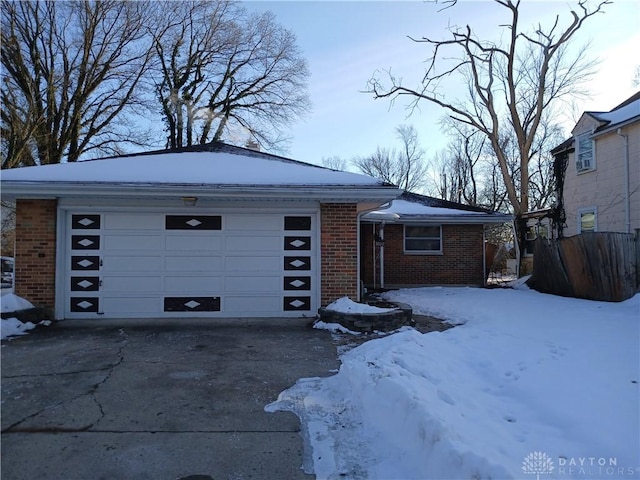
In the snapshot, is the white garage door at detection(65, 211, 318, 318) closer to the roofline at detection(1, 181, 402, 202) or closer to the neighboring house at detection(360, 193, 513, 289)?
the roofline at detection(1, 181, 402, 202)

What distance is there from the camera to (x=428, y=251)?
16188 mm

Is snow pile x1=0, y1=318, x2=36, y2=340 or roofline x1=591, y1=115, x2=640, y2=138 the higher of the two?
roofline x1=591, y1=115, x2=640, y2=138

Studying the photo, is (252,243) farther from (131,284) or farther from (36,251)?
(36,251)

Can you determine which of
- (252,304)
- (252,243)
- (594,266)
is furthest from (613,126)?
(252,304)

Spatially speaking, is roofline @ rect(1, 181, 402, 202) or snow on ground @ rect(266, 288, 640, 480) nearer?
snow on ground @ rect(266, 288, 640, 480)

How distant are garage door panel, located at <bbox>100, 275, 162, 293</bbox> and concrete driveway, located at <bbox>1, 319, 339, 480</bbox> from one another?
4.43ft

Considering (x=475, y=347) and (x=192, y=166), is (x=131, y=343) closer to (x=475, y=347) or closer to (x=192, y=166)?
(x=192, y=166)

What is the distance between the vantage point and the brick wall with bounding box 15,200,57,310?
838 centimetres

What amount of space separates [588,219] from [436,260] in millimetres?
5998

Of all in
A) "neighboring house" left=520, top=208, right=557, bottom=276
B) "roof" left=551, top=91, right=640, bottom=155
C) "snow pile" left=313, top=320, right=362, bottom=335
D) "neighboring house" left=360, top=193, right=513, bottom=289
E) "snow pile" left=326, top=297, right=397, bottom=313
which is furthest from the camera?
"neighboring house" left=520, top=208, right=557, bottom=276

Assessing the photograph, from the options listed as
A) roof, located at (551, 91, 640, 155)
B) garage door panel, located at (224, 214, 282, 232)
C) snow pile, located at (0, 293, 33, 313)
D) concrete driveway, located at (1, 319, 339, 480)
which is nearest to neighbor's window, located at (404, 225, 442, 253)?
roof, located at (551, 91, 640, 155)

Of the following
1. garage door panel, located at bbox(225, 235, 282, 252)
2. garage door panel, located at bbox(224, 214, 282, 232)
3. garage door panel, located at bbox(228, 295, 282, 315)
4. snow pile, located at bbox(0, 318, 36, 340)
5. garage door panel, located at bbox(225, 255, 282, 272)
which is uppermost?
garage door panel, located at bbox(224, 214, 282, 232)

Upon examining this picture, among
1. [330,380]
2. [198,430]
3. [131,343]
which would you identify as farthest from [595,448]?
[131,343]

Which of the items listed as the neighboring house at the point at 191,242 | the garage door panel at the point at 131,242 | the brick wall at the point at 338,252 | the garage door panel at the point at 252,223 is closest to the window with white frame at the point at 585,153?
the neighboring house at the point at 191,242
